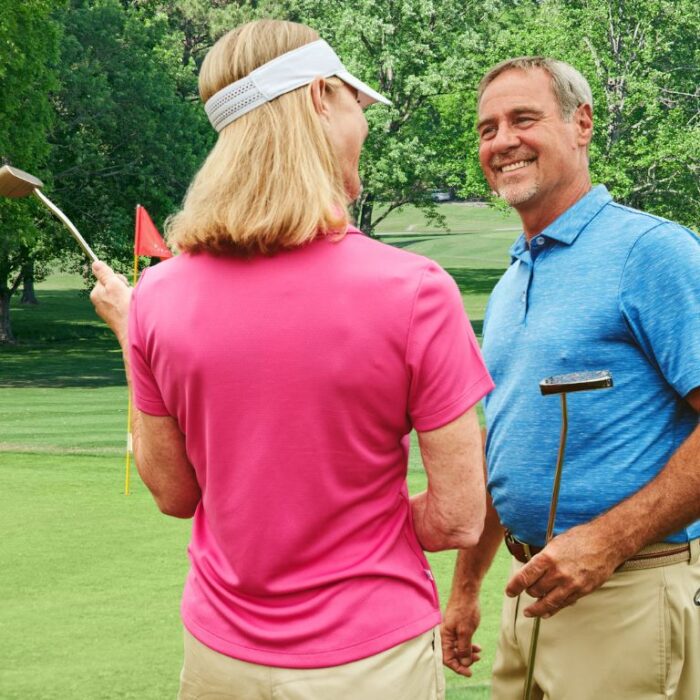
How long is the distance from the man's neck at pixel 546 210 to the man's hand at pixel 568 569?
29.9 inches

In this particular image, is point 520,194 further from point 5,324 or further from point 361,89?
point 5,324

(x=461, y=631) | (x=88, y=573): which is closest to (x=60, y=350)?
(x=88, y=573)

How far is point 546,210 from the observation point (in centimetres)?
290

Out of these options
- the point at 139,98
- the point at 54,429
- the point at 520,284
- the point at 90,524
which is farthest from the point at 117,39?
the point at 520,284

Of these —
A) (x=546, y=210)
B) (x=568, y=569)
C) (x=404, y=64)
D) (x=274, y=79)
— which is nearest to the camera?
(x=274, y=79)

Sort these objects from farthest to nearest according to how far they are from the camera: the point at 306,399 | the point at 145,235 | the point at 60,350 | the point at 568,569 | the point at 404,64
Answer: the point at 404,64 < the point at 60,350 < the point at 145,235 < the point at 568,569 < the point at 306,399

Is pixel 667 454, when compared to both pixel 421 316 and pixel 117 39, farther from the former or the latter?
pixel 117 39

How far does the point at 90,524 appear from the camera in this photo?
7965 mm

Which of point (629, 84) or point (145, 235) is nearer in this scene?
point (145, 235)

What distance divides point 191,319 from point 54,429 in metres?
12.9

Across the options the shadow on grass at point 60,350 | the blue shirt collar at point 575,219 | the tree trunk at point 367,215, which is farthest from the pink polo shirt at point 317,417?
the tree trunk at point 367,215

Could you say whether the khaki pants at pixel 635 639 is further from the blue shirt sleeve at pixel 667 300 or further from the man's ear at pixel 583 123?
the man's ear at pixel 583 123

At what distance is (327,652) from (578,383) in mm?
623

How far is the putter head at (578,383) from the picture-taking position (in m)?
2.09
